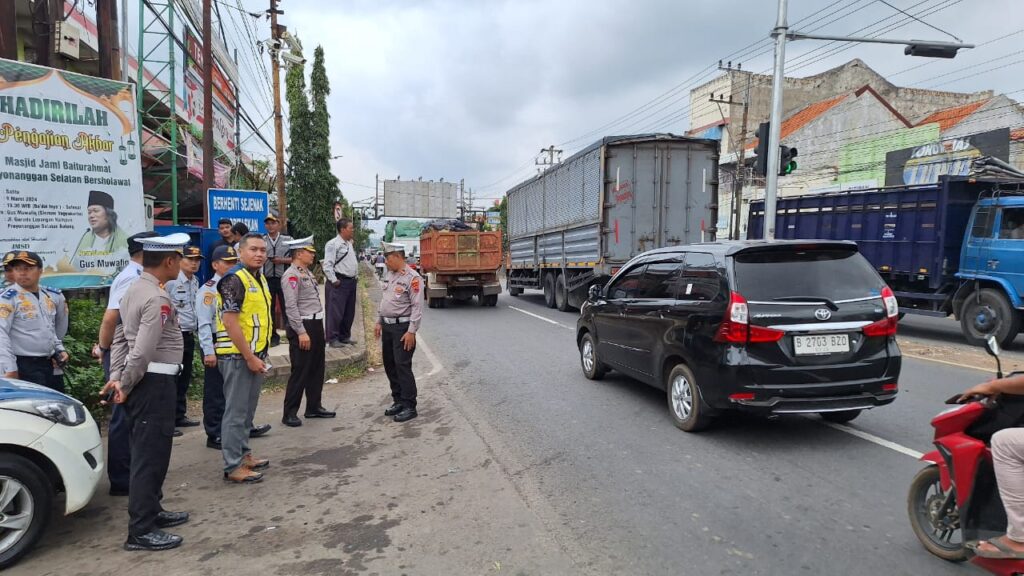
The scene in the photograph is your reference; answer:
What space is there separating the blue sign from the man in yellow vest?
6745 millimetres

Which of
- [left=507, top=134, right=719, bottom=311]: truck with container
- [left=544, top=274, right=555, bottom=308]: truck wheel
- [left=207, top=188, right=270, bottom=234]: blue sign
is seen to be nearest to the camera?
[left=207, top=188, right=270, bottom=234]: blue sign

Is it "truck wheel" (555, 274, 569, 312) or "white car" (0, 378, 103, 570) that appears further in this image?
"truck wheel" (555, 274, 569, 312)

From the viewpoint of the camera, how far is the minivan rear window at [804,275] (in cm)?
458

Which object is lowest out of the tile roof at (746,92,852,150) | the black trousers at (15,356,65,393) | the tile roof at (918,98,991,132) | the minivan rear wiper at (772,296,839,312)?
the black trousers at (15,356,65,393)

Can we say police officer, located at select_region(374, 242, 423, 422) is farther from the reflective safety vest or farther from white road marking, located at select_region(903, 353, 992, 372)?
white road marking, located at select_region(903, 353, 992, 372)

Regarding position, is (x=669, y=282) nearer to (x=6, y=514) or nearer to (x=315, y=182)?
(x=6, y=514)

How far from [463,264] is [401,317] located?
10.1 metres

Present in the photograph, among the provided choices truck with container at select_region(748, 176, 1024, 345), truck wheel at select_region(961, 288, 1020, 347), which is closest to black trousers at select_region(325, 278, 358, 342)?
truck wheel at select_region(961, 288, 1020, 347)

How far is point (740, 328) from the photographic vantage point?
4465mm

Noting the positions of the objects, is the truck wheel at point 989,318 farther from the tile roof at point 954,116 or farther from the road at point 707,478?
the tile roof at point 954,116

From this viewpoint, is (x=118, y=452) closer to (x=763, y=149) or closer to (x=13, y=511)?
(x=13, y=511)

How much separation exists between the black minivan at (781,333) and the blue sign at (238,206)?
328 inches

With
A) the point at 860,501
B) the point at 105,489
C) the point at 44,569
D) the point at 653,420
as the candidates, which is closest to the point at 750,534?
the point at 860,501

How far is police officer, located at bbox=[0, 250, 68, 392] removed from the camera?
394 cm
